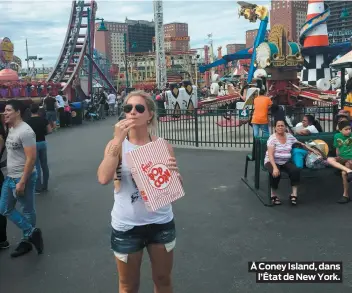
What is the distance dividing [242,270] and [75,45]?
39.1 m

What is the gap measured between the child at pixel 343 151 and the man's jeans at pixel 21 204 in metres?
4.44

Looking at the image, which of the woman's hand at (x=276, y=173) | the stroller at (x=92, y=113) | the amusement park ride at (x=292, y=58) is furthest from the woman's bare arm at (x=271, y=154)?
the stroller at (x=92, y=113)

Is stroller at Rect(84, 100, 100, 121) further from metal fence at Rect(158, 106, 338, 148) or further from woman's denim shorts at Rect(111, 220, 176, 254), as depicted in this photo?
woman's denim shorts at Rect(111, 220, 176, 254)

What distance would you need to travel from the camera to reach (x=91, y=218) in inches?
228

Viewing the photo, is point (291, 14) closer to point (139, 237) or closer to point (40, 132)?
point (40, 132)

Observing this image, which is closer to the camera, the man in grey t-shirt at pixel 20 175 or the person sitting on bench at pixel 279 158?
the man in grey t-shirt at pixel 20 175

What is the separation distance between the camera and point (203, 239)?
4.88m

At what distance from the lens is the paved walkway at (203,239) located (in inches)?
153

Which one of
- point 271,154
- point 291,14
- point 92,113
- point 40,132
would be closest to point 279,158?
point 271,154

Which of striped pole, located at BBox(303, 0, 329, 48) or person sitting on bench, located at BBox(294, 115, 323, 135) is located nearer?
person sitting on bench, located at BBox(294, 115, 323, 135)

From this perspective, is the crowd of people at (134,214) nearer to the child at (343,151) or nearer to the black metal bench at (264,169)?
the black metal bench at (264,169)

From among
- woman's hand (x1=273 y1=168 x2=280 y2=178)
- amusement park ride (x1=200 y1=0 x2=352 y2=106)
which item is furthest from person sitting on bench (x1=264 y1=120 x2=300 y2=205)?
amusement park ride (x1=200 y1=0 x2=352 y2=106)

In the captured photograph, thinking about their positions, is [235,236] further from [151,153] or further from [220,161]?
[220,161]

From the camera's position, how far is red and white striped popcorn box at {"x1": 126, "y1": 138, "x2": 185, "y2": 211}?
2680 millimetres
